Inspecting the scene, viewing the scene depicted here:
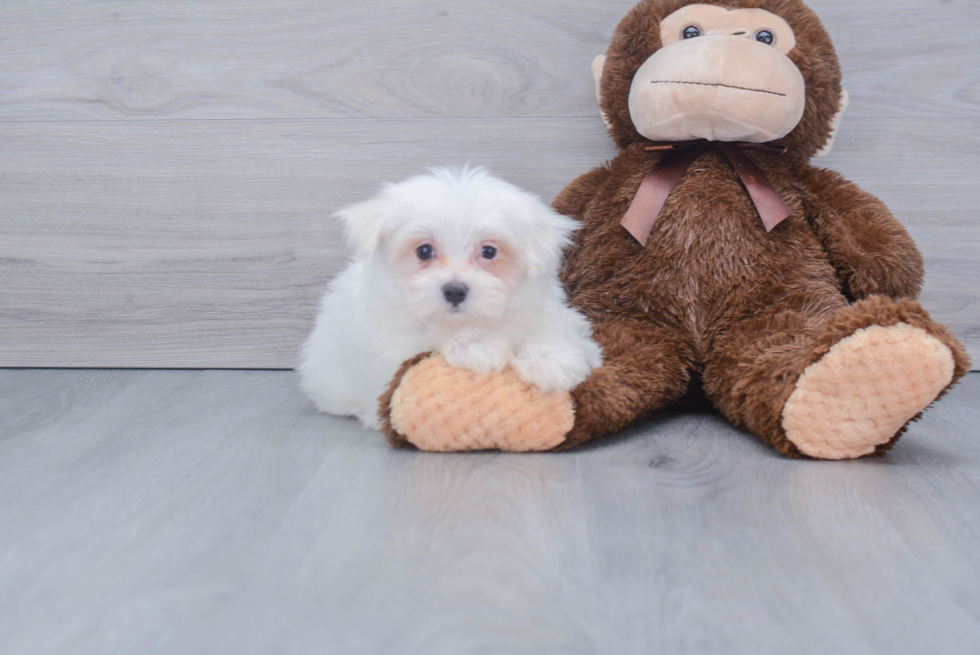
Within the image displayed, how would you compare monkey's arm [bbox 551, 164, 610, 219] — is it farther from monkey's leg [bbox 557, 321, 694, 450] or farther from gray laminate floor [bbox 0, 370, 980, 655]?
gray laminate floor [bbox 0, 370, 980, 655]

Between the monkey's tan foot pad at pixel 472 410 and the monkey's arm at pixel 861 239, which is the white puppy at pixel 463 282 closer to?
the monkey's tan foot pad at pixel 472 410

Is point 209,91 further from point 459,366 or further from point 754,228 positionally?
point 754,228

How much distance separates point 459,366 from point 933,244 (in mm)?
1025

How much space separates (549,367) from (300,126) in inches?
31.5

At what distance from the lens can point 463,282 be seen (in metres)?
1.10

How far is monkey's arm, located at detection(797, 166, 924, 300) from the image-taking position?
1300 mm

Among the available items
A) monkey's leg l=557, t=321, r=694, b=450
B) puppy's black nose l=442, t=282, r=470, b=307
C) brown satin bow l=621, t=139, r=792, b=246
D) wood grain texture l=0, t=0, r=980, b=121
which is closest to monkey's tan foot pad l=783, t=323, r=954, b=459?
monkey's leg l=557, t=321, r=694, b=450

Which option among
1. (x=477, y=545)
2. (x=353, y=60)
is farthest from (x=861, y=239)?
(x=353, y=60)

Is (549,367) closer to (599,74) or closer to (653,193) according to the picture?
(653,193)

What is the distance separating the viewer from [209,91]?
5.34ft

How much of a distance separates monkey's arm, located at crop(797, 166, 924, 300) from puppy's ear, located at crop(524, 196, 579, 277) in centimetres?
47

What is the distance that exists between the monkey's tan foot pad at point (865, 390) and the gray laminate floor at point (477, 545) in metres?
0.04

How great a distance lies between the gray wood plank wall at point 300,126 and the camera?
1.58 metres

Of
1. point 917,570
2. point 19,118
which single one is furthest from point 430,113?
point 917,570
